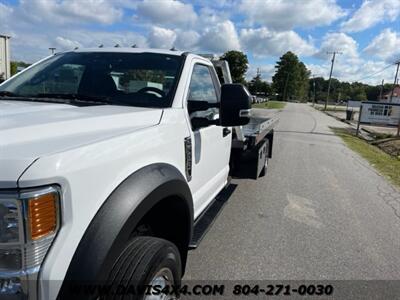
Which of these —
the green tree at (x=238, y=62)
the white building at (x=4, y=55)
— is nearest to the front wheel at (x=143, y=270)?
the white building at (x=4, y=55)

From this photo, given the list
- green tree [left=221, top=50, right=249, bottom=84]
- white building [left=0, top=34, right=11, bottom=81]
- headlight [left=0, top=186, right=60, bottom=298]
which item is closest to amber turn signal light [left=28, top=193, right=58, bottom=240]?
headlight [left=0, top=186, right=60, bottom=298]

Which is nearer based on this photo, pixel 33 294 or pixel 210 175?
pixel 33 294

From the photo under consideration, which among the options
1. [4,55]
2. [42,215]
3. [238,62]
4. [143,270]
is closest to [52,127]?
[42,215]

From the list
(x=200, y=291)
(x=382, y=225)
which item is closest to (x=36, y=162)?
(x=200, y=291)

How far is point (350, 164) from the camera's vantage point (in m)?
9.77

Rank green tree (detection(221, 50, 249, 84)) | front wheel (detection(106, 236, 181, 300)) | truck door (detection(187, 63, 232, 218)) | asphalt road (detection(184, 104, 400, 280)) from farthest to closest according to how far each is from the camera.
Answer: green tree (detection(221, 50, 249, 84)), asphalt road (detection(184, 104, 400, 280)), truck door (detection(187, 63, 232, 218)), front wheel (detection(106, 236, 181, 300))

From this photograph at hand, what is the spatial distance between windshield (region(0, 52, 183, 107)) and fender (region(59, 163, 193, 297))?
0.92 metres

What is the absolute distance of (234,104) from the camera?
273 cm

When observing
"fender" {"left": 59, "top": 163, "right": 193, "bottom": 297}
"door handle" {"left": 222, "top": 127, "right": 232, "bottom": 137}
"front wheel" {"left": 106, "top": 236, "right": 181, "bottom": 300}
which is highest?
"door handle" {"left": 222, "top": 127, "right": 232, "bottom": 137}

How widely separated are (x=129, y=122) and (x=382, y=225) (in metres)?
4.36

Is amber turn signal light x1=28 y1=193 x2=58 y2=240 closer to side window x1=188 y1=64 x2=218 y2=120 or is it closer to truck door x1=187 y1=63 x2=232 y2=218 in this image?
truck door x1=187 y1=63 x2=232 y2=218

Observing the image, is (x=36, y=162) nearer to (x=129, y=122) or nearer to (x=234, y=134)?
(x=129, y=122)

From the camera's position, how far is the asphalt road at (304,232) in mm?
3617

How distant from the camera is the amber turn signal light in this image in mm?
1337
